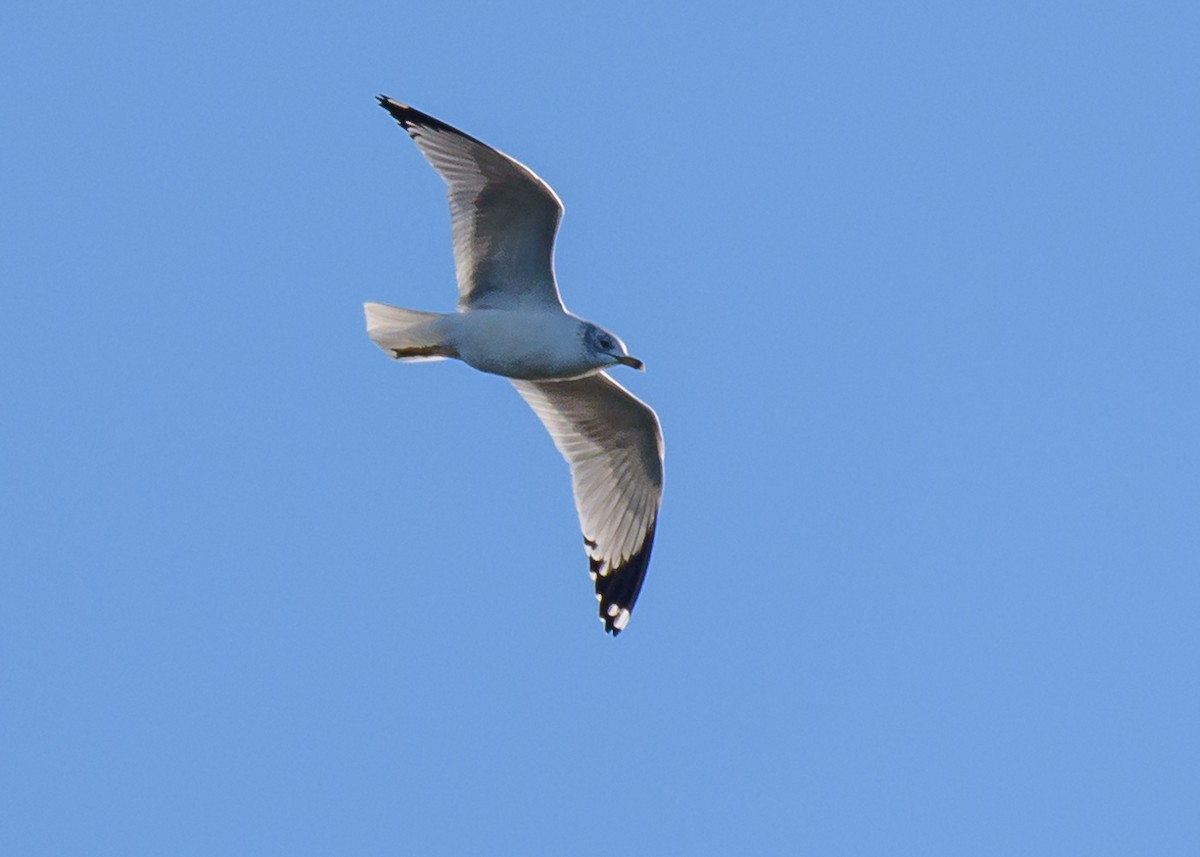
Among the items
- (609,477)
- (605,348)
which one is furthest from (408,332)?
(609,477)

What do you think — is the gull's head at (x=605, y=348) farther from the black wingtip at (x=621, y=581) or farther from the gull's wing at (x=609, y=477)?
the black wingtip at (x=621, y=581)

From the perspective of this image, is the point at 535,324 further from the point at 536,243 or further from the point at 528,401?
the point at 528,401

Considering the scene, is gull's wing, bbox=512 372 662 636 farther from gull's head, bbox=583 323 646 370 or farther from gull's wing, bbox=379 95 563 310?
gull's head, bbox=583 323 646 370

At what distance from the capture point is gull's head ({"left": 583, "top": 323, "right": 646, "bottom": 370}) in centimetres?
766

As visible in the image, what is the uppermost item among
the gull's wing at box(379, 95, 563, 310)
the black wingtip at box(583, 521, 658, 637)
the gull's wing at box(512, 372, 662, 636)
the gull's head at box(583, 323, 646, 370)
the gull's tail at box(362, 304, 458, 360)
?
the gull's wing at box(379, 95, 563, 310)

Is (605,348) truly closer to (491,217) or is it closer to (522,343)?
(522,343)

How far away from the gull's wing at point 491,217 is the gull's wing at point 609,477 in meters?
0.85

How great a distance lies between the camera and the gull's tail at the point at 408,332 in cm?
780

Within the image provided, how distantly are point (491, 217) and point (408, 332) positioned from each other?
1.98 feet

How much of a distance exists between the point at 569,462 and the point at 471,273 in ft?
4.02

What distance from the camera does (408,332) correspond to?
7.83 metres

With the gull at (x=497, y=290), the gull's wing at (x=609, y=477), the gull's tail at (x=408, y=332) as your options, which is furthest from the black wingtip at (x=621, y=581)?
the gull's tail at (x=408, y=332)

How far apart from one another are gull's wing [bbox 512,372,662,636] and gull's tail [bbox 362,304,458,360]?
1.02m

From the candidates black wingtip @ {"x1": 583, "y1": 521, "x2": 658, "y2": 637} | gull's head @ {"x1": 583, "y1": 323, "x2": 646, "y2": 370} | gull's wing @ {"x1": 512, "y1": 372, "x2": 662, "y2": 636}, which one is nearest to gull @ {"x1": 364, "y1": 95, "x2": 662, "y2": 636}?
gull's head @ {"x1": 583, "y1": 323, "x2": 646, "y2": 370}
